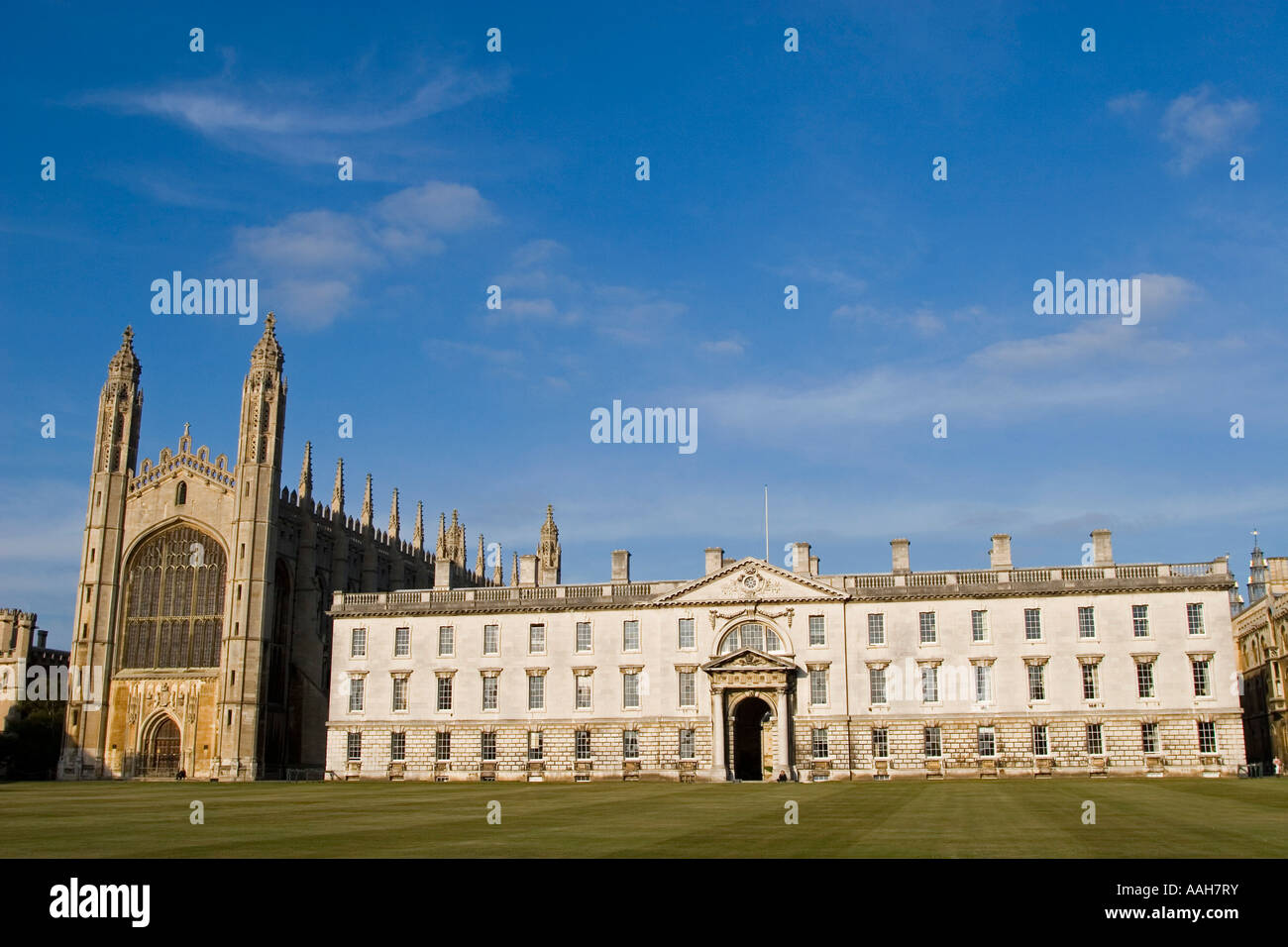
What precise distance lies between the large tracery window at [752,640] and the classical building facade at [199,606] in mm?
17676

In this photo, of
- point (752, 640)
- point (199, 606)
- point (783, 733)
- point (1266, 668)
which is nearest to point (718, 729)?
point (783, 733)

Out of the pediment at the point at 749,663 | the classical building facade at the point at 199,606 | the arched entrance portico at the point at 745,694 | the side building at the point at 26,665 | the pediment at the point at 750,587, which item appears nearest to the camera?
the arched entrance portico at the point at 745,694

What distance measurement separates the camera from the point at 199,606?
249ft

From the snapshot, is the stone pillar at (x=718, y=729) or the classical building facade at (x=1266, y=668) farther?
the classical building facade at (x=1266, y=668)

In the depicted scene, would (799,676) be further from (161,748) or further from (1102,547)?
(161,748)

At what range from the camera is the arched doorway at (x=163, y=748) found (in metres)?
73.9

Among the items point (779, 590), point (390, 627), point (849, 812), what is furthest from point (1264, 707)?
point (849, 812)

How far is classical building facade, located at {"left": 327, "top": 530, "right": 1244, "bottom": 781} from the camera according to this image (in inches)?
2292

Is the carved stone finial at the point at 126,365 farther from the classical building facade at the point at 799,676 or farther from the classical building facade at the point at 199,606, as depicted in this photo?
the classical building facade at the point at 799,676

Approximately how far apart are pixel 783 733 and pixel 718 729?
10.8 ft

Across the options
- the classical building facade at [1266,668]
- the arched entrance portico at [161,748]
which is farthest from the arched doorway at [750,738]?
the arched entrance portico at [161,748]

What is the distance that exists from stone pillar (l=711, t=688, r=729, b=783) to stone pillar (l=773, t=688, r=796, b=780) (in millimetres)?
2690

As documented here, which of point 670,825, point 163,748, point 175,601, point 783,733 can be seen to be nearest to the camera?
point 670,825
